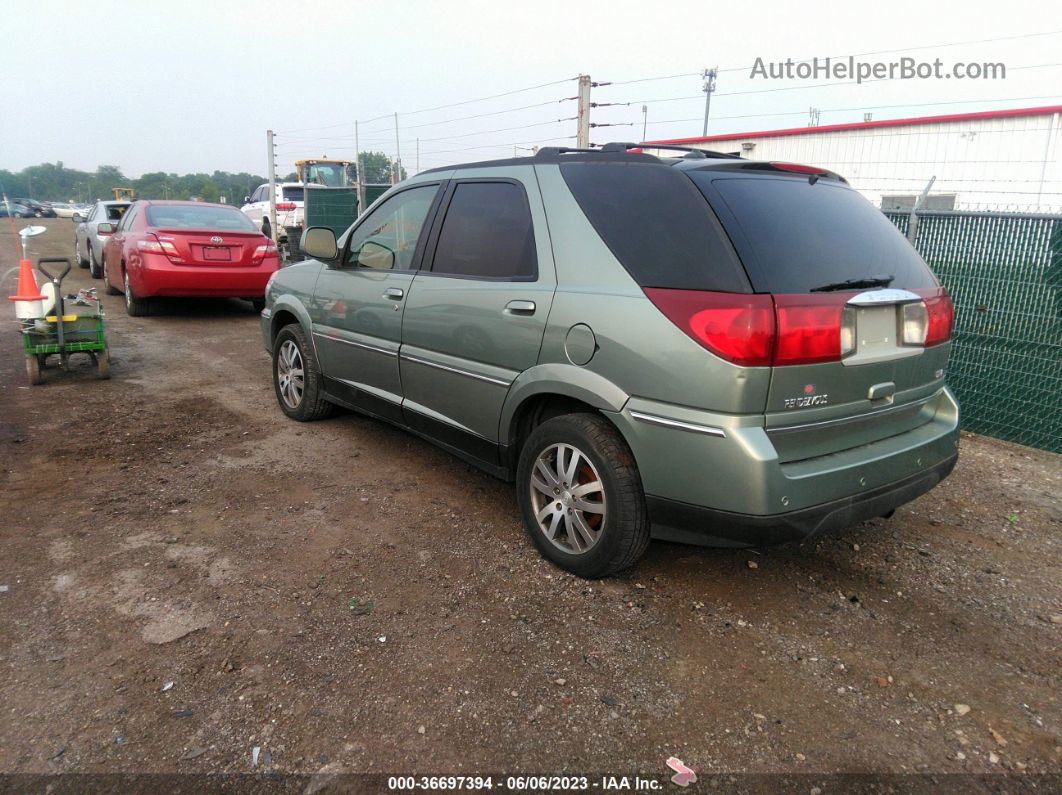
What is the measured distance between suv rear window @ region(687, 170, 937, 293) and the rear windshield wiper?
15 mm

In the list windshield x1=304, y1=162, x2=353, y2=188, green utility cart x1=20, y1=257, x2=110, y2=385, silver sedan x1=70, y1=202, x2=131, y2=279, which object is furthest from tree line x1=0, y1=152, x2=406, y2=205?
green utility cart x1=20, y1=257, x2=110, y2=385

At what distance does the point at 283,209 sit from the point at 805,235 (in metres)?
20.0

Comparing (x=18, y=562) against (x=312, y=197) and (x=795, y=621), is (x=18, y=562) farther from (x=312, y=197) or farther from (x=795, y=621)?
(x=312, y=197)

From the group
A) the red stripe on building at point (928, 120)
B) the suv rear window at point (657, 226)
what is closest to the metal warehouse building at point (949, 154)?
the red stripe on building at point (928, 120)

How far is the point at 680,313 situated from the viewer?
2688 mm

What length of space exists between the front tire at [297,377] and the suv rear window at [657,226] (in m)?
2.69

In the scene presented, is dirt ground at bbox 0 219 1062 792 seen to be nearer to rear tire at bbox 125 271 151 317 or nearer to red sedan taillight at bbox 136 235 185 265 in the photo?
red sedan taillight at bbox 136 235 185 265

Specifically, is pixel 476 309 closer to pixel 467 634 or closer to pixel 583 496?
pixel 583 496

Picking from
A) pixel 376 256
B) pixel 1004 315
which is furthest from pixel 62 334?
pixel 1004 315

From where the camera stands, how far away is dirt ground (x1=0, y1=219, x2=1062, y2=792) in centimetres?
230

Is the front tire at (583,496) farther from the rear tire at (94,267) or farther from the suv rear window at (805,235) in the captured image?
the rear tire at (94,267)

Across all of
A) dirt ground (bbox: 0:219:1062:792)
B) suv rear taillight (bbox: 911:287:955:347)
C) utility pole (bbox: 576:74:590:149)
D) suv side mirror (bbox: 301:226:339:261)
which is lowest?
dirt ground (bbox: 0:219:1062:792)

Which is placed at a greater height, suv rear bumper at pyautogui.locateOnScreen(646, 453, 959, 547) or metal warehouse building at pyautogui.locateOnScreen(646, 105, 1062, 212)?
metal warehouse building at pyautogui.locateOnScreen(646, 105, 1062, 212)

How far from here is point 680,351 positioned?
2.67 m
